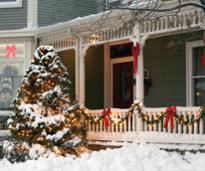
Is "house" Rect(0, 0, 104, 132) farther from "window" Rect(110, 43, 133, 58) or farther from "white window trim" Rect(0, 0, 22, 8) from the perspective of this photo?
"window" Rect(110, 43, 133, 58)

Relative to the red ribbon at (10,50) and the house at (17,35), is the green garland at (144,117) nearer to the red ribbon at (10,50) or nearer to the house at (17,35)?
the house at (17,35)

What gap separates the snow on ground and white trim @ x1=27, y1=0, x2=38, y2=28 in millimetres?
6887

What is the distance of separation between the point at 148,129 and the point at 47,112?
2.71 m

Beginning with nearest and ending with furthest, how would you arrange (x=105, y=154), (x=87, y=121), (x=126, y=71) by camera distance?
1. (x=105, y=154)
2. (x=87, y=121)
3. (x=126, y=71)

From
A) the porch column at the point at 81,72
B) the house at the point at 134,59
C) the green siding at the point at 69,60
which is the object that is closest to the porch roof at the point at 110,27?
the house at the point at 134,59

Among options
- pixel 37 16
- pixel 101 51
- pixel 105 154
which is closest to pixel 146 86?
pixel 101 51

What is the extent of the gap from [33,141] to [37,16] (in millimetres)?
5654

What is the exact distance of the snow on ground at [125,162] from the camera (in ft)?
34.3

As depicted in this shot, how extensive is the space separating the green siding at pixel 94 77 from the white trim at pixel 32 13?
2.39m

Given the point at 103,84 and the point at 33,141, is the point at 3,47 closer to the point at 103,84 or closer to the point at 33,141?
the point at 103,84

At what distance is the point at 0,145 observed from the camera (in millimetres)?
16250

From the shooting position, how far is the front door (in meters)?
18.3

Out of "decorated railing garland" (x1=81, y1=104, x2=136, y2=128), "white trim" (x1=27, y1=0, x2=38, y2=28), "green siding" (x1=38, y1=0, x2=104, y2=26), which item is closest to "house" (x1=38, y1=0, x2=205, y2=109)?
"white trim" (x1=27, y1=0, x2=38, y2=28)

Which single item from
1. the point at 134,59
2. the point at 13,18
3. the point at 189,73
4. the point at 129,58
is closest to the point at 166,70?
the point at 189,73
